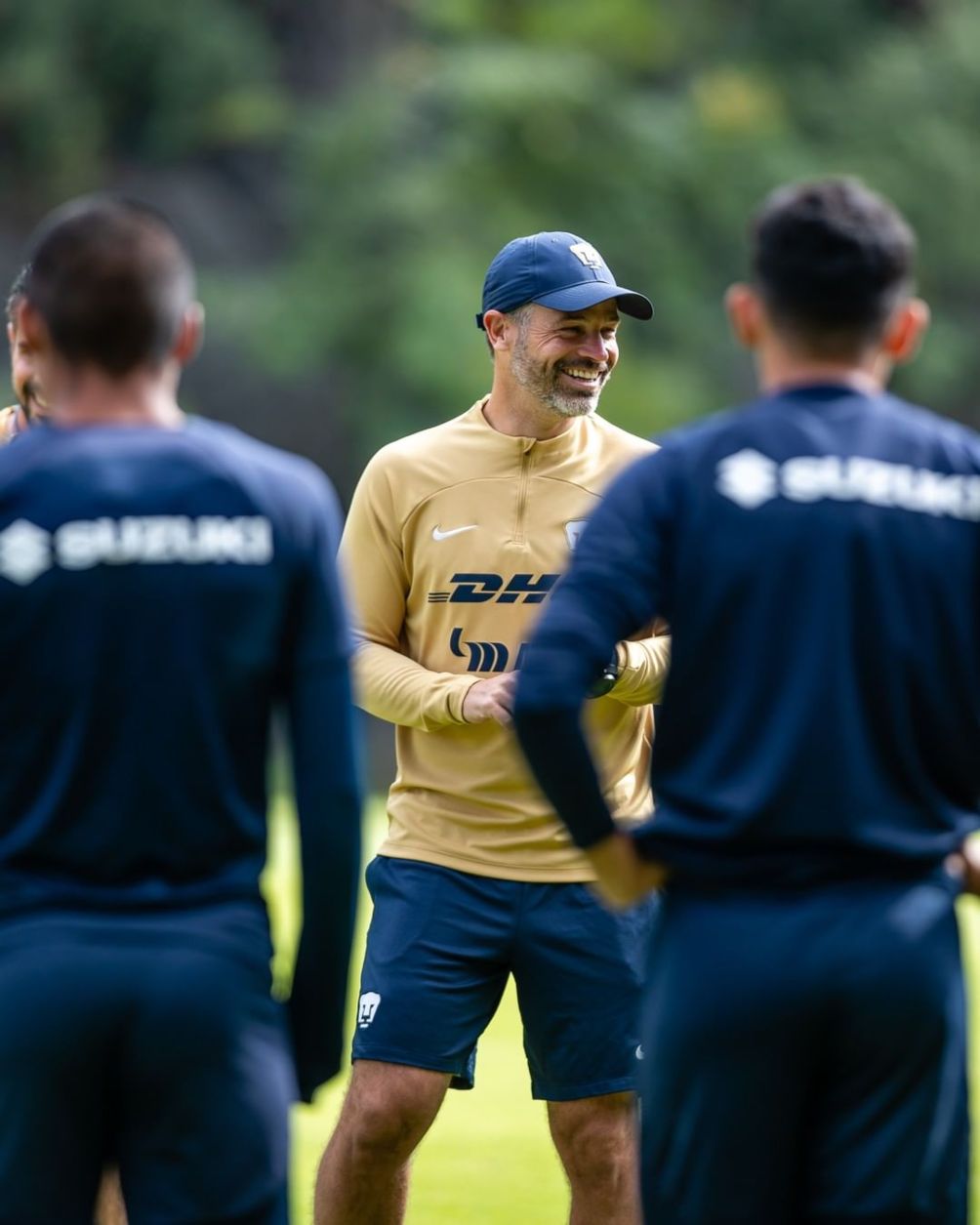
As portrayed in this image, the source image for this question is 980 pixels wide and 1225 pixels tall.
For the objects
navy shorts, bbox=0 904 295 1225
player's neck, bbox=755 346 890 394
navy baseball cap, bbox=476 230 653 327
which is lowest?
navy shorts, bbox=0 904 295 1225

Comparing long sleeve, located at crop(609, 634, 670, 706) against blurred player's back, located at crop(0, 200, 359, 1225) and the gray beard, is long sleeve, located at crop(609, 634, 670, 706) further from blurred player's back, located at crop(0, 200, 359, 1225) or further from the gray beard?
blurred player's back, located at crop(0, 200, 359, 1225)

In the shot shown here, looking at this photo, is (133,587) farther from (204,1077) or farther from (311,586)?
(204,1077)

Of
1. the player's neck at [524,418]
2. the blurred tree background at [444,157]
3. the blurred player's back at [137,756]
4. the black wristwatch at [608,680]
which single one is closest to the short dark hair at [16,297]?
the blurred player's back at [137,756]

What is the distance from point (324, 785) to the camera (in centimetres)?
308

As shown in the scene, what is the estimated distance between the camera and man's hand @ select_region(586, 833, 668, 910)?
10.7 feet

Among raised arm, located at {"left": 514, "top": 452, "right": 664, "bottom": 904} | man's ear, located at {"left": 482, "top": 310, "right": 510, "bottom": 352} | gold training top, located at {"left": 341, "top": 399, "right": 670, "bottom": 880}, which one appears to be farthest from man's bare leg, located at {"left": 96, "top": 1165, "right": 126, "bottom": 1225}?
man's ear, located at {"left": 482, "top": 310, "right": 510, "bottom": 352}

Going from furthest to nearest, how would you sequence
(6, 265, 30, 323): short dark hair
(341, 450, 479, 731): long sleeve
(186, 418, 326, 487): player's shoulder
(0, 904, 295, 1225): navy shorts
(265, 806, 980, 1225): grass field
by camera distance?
(265, 806, 980, 1225): grass field < (341, 450, 479, 731): long sleeve < (6, 265, 30, 323): short dark hair < (186, 418, 326, 487): player's shoulder < (0, 904, 295, 1225): navy shorts

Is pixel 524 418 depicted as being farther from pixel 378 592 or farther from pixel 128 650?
pixel 128 650

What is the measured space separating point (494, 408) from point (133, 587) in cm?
227

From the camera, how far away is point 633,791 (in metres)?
4.91

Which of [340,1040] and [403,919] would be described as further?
[403,919]

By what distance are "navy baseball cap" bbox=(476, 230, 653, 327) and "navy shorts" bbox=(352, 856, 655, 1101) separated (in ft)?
4.51

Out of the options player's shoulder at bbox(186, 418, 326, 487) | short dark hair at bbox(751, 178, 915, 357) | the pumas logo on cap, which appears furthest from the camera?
the pumas logo on cap

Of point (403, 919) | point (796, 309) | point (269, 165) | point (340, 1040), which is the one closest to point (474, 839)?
point (403, 919)
